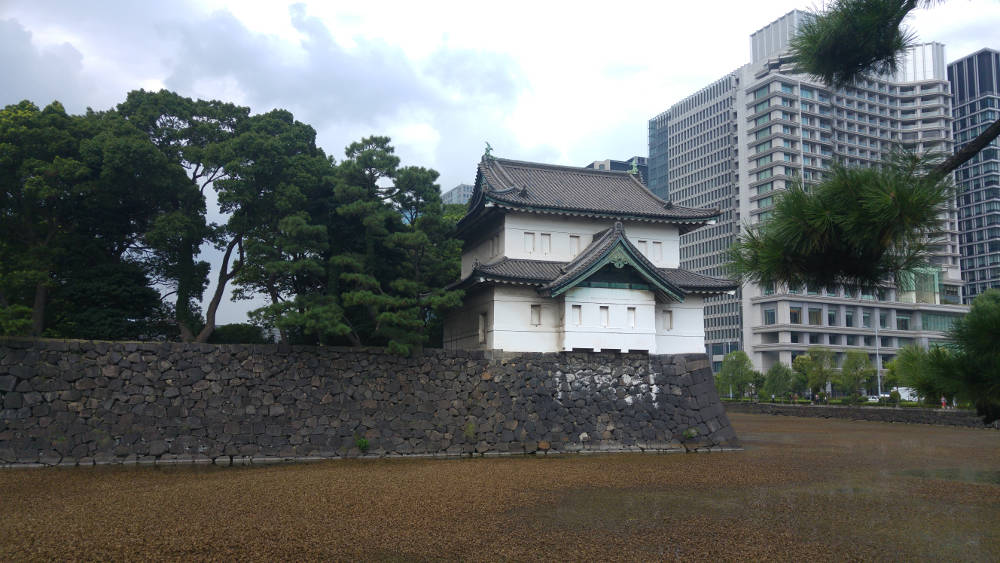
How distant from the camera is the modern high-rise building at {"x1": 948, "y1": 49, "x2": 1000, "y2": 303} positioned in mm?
80375

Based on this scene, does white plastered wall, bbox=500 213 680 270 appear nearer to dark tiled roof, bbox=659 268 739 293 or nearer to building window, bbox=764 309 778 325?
dark tiled roof, bbox=659 268 739 293

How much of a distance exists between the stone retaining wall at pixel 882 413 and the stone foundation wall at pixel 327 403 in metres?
17.7

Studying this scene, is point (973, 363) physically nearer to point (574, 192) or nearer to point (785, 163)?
point (574, 192)

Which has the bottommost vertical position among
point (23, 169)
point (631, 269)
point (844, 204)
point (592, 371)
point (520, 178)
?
point (592, 371)

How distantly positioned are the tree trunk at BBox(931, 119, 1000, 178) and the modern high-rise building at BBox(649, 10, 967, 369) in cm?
6025

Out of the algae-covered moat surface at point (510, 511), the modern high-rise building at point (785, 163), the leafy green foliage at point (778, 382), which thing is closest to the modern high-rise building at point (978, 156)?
the modern high-rise building at point (785, 163)

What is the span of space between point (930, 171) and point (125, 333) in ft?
67.7

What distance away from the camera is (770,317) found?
70.8m

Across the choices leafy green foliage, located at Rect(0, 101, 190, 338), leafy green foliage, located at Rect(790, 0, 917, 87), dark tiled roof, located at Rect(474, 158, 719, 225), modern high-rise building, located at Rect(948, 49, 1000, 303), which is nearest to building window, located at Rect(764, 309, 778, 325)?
modern high-rise building, located at Rect(948, 49, 1000, 303)

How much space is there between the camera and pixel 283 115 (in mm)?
23250

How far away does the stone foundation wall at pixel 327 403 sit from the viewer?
16.7 m

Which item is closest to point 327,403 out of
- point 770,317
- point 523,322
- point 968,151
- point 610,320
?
point 523,322

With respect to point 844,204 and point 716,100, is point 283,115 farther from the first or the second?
point 716,100

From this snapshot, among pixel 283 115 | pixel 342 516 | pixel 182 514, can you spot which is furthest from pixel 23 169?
pixel 342 516
